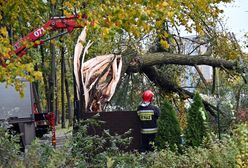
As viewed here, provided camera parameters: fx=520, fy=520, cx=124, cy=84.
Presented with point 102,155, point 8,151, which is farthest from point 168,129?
point 8,151

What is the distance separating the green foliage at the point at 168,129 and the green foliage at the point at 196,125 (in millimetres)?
204

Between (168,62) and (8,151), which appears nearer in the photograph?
(8,151)

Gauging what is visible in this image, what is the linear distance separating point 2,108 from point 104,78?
11.3 feet

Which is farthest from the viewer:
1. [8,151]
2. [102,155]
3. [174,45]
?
[174,45]

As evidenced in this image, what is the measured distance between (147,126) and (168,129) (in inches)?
19.8

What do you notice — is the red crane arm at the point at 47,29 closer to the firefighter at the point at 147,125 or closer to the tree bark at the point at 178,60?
the tree bark at the point at 178,60

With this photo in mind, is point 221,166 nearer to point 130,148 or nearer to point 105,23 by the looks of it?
point 105,23

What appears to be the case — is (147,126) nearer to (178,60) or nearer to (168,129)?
(168,129)

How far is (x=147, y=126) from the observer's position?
28.3 feet

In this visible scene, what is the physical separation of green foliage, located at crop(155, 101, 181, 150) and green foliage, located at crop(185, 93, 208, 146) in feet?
0.67

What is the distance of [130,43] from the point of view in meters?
13.4

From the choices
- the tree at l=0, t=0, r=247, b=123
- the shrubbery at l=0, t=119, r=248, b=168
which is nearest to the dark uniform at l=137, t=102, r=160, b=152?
the shrubbery at l=0, t=119, r=248, b=168

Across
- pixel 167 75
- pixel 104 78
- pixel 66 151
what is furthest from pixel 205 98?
pixel 66 151

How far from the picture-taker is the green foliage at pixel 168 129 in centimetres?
823
